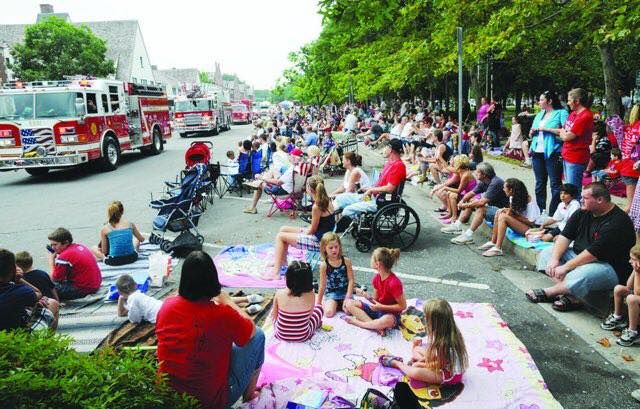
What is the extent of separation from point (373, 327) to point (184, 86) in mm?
85351

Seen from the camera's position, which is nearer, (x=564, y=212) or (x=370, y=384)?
(x=370, y=384)

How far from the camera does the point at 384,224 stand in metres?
7.52

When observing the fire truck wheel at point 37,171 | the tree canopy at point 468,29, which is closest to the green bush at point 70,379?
the tree canopy at point 468,29

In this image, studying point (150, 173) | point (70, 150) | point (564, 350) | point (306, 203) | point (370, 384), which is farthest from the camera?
point (150, 173)

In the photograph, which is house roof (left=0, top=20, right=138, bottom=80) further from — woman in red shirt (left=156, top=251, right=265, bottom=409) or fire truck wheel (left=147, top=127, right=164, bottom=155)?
woman in red shirt (left=156, top=251, right=265, bottom=409)

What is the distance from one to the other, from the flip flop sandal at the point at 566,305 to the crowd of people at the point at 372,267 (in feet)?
0.04

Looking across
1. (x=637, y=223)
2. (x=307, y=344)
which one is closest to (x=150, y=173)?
(x=307, y=344)

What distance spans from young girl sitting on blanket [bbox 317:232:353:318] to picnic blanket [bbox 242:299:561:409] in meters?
0.17

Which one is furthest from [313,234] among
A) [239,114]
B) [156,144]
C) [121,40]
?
[121,40]

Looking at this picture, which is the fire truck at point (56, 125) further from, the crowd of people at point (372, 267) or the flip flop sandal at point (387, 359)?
the flip flop sandal at point (387, 359)

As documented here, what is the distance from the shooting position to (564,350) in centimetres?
439

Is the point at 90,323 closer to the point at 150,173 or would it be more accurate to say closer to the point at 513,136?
the point at 150,173

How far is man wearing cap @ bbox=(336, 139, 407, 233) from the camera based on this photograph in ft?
24.3

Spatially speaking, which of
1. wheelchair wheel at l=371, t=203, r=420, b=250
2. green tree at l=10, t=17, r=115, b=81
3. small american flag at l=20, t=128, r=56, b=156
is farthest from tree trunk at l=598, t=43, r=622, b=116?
green tree at l=10, t=17, r=115, b=81
